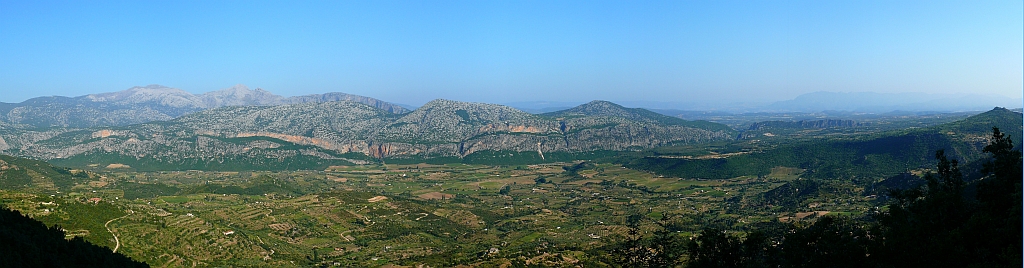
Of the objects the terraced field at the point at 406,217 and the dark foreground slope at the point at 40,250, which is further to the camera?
the terraced field at the point at 406,217

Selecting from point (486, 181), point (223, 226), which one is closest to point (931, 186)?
point (223, 226)

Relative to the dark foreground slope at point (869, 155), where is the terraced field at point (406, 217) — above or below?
below

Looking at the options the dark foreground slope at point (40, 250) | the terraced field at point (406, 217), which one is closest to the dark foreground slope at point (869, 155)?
the terraced field at point (406, 217)

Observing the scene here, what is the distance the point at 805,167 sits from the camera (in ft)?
581

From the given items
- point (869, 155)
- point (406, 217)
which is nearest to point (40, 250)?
point (406, 217)

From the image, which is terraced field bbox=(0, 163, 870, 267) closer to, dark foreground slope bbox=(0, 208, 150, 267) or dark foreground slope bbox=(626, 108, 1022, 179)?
dark foreground slope bbox=(626, 108, 1022, 179)

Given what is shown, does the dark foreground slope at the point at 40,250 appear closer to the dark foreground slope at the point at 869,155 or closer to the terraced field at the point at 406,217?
the terraced field at the point at 406,217

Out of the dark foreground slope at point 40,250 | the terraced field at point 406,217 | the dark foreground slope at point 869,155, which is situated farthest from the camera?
the dark foreground slope at point 869,155

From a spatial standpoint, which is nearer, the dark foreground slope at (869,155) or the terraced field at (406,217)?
the terraced field at (406,217)

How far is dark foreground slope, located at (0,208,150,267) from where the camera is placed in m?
38.3

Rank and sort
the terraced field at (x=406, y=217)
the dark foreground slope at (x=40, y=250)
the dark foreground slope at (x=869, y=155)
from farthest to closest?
the dark foreground slope at (x=869, y=155) < the terraced field at (x=406, y=217) < the dark foreground slope at (x=40, y=250)

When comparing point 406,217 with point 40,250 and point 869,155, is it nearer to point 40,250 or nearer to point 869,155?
point 40,250

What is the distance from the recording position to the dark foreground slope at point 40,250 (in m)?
38.3

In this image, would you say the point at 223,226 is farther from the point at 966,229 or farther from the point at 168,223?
the point at 966,229
